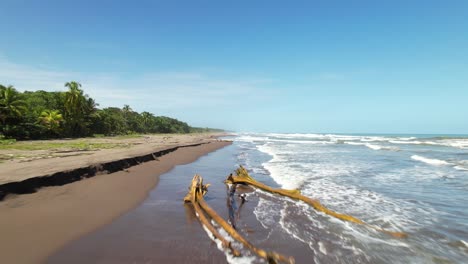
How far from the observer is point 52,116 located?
1599 inches

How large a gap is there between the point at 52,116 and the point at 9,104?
658cm

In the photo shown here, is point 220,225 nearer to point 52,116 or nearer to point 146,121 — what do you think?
point 52,116

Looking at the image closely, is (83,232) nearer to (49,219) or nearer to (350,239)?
(49,219)

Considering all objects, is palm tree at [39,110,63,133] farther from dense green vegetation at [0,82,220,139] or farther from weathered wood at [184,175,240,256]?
weathered wood at [184,175,240,256]

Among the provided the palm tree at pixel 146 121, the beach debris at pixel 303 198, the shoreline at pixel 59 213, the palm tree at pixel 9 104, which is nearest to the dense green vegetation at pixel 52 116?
the palm tree at pixel 9 104

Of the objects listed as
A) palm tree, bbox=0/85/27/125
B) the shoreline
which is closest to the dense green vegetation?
palm tree, bbox=0/85/27/125

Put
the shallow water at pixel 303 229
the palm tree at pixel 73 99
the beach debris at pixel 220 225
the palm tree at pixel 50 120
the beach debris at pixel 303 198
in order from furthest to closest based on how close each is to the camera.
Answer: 1. the palm tree at pixel 73 99
2. the palm tree at pixel 50 120
3. the beach debris at pixel 303 198
4. the shallow water at pixel 303 229
5. the beach debris at pixel 220 225

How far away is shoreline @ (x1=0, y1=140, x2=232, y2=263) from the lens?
5309 mm

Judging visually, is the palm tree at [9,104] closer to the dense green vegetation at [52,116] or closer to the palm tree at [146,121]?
the dense green vegetation at [52,116]

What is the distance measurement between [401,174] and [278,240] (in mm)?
13247

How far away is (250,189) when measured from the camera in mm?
11539

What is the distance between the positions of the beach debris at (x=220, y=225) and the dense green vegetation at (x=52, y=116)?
36415 millimetres

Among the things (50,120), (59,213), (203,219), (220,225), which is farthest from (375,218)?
(50,120)

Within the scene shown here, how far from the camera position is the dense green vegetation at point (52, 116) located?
1356 inches
